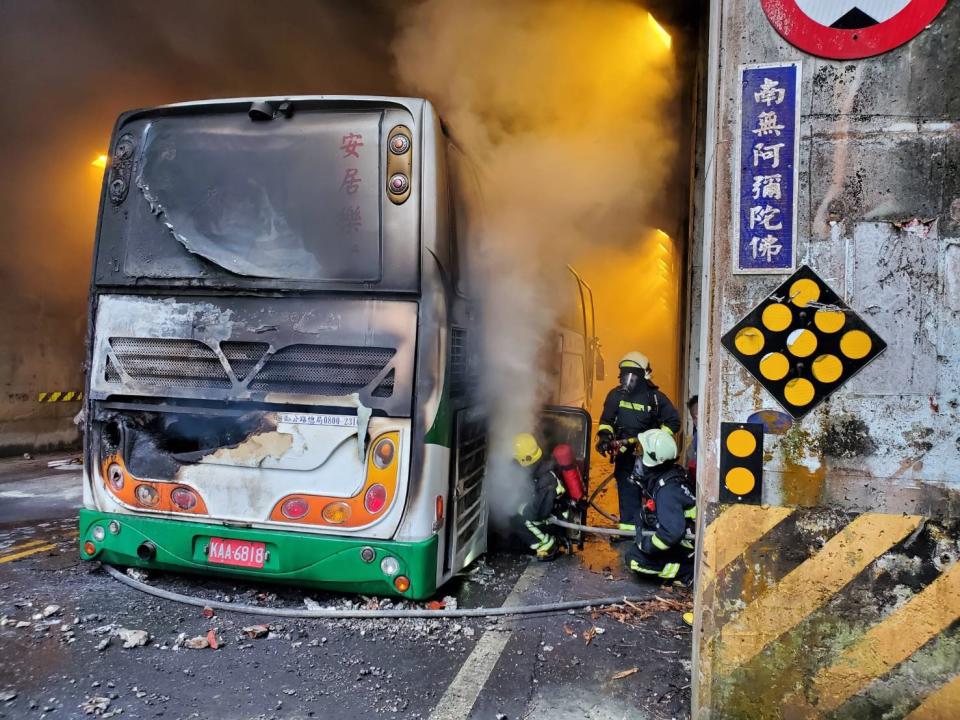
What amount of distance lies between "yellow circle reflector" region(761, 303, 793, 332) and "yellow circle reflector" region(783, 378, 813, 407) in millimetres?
194

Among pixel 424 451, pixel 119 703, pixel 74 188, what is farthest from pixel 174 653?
pixel 74 188

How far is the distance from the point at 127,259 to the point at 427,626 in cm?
285

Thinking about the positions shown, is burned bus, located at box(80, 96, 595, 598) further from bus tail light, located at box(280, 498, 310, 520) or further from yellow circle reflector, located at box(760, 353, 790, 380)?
yellow circle reflector, located at box(760, 353, 790, 380)

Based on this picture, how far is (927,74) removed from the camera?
6.94 ft

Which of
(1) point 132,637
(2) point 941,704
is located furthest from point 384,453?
(2) point 941,704

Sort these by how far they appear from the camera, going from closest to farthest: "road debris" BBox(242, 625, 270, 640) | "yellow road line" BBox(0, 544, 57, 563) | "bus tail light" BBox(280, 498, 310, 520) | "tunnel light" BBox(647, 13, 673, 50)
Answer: "road debris" BBox(242, 625, 270, 640), "bus tail light" BBox(280, 498, 310, 520), "yellow road line" BBox(0, 544, 57, 563), "tunnel light" BBox(647, 13, 673, 50)

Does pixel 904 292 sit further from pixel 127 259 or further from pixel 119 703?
pixel 127 259

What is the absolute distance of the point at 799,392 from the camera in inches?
86.7

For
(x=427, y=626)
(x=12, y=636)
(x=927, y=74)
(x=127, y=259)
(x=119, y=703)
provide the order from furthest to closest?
1. (x=127, y=259)
2. (x=427, y=626)
3. (x=12, y=636)
4. (x=119, y=703)
5. (x=927, y=74)

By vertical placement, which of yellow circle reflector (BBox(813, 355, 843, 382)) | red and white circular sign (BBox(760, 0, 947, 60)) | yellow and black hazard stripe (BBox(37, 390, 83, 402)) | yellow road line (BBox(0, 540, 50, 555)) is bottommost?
yellow road line (BBox(0, 540, 50, 555))

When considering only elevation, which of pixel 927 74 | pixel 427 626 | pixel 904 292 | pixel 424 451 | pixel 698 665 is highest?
pixel 927 74

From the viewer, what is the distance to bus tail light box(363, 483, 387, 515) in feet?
11.5

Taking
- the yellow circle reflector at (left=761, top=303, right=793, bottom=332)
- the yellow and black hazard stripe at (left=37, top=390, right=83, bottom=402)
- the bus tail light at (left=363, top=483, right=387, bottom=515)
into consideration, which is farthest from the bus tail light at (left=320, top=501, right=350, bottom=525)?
the yellow and black hazard stripe at (left=37, top=390, right=83, bottom=402)

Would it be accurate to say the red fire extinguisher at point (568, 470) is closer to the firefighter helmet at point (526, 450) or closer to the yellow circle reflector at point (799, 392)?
the firefighter helmet at point (526, 450)
